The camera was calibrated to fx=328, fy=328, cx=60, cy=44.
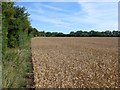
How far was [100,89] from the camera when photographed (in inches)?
391

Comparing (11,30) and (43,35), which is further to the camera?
(43,35)

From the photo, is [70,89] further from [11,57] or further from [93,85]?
[11,57]

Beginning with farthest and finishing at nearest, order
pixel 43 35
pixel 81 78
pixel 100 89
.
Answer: pixel 43 35 < pixel 81 78 < pixel 100 89

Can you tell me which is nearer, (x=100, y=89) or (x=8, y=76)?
(x=8, y=76)

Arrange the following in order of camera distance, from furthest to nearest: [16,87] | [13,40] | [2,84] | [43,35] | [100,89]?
[43,35], [13,40], [100,89], [16,87], [2,84]

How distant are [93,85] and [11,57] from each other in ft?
11.9

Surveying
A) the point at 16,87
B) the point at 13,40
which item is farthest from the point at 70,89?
the point at 13,40

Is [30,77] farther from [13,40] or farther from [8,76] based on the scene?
[13,40]

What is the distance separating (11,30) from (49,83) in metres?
13.9

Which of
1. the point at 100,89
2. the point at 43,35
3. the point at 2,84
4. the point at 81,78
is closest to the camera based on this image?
the point at 2,84

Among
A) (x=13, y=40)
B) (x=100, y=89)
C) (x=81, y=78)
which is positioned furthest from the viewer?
(x=13, y=40)

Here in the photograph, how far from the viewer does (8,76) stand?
356 inches

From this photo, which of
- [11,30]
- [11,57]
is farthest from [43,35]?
[11,57]

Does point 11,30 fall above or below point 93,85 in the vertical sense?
above
